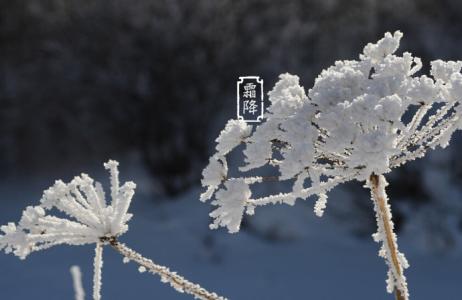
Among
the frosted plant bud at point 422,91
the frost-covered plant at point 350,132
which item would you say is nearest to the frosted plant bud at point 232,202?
the frost-covered plant at point 350,132

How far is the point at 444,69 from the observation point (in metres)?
9.63

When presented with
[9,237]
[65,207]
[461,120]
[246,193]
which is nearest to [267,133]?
[246,193]

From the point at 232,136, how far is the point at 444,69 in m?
3.07

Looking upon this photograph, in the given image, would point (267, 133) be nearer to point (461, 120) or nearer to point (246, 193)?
point (246, 193)

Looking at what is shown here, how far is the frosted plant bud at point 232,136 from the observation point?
9.59 metres

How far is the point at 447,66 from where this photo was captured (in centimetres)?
965

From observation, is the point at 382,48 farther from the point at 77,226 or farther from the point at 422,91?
the point at 77,226

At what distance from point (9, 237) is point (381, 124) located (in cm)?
576

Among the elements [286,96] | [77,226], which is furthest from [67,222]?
[286,96]

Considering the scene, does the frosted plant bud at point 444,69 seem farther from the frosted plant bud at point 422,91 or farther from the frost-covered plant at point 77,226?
the frost-covered plant at point 77,226

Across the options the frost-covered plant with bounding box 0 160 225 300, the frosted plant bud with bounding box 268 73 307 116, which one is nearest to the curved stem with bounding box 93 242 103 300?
the frost-covered plant with bounding box 0 160 225 300

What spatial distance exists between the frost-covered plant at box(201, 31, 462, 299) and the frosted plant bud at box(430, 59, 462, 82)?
0.01 meters

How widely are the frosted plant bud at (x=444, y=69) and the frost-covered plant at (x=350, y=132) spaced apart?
0.01 metres

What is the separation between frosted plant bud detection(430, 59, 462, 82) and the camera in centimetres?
955
